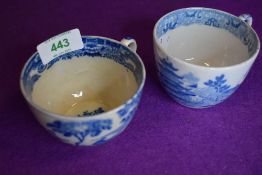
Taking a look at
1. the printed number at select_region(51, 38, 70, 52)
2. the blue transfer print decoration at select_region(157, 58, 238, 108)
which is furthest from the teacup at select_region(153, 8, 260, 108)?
the printed number at select_region(51, 38, 70, 52)

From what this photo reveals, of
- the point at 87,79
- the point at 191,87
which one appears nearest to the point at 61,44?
the point at 87,79

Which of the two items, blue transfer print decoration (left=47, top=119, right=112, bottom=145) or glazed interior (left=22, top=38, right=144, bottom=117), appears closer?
blue transfer print decoration (left=47, top=119, right=112, bottom=145)

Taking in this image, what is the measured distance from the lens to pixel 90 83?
1.85 feet

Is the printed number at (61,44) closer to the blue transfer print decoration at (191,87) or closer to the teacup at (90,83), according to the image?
the teacup at (90,83)

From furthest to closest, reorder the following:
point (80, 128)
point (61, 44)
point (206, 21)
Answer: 1. point (206, 21)
2. point (61, 44)
3. point (80, 128)

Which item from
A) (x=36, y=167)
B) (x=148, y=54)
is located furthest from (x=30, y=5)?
(x=36, y=167)

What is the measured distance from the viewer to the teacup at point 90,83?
0.42m

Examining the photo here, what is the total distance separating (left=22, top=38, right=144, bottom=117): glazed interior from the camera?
496 mm

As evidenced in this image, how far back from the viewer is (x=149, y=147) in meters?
0.49

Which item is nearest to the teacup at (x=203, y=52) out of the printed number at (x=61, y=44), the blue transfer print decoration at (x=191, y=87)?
the blue transfer print decoration at (x=191, y=87)

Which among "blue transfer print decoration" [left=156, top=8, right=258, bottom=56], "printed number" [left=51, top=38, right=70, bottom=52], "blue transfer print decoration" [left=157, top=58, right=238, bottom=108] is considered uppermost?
"printed number" [left=51, top=38, right=70, bottom=52]

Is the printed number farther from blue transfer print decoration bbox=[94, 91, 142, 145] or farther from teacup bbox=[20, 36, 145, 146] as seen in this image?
blue transfer print decoration bbox=[94, 91, 142, 145]

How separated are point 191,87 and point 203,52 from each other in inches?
6.8

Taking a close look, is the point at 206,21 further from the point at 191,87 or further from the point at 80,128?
the point at 80,128
